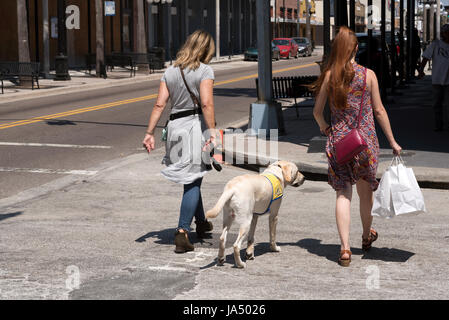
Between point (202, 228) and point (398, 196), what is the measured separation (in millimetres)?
1915

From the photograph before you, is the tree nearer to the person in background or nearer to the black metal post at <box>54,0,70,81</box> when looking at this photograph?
the black metal post at <box>54,0,70,81</box>

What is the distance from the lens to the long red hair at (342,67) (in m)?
6.07

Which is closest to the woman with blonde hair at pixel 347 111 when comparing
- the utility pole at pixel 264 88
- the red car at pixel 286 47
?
the utility pole at pixel 264 88

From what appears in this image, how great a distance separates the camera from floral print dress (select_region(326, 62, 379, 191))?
6.17 meters

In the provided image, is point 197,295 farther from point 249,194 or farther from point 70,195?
point 70,195

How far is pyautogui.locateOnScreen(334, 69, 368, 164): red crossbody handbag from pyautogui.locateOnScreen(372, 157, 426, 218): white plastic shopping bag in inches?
15.3

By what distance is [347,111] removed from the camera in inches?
244

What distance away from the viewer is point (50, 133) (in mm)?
15891

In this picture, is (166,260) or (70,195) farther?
(70,195)

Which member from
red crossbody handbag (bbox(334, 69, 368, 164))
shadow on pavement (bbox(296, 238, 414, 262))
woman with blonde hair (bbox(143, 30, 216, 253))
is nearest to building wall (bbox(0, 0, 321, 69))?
woman with blonde hair (bbox(143, 30, 216, 253))

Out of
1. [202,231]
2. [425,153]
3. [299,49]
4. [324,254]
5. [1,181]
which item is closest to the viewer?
[324,254]

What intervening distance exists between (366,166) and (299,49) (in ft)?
204

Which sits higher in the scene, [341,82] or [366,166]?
[341,82]
